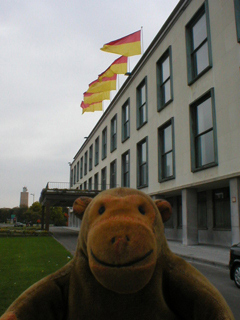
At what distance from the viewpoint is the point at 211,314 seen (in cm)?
177

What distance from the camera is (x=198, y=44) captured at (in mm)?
15109

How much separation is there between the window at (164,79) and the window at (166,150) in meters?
1.41

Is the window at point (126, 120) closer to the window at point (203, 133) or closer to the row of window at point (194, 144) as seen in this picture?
the row of window at point (194, 144)

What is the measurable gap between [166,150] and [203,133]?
426 centimetres

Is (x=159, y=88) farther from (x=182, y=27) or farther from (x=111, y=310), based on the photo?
(x=111, y=310)

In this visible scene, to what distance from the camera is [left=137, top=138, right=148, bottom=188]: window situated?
803 inches

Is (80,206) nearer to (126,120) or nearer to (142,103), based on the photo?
(142,103)

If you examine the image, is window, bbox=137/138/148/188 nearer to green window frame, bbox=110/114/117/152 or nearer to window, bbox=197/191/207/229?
window, bbox=197/191/207/229

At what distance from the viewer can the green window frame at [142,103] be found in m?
21.2

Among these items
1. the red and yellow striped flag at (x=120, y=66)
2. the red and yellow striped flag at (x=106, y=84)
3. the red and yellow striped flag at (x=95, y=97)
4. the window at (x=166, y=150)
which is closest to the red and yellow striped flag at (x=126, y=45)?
the red and yellow striped flag at (x=120, y=66)

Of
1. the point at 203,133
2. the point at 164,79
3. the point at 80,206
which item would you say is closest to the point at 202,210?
the point at 203,133

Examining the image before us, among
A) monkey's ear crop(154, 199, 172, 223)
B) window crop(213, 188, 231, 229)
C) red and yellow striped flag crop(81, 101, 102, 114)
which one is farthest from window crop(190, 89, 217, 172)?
red and yellow striped flag crop(81, 101, 102, 114)

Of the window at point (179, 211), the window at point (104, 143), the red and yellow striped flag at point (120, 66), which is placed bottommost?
the window at point (179, 211)

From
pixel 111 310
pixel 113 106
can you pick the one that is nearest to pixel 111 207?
pixel 111 310
